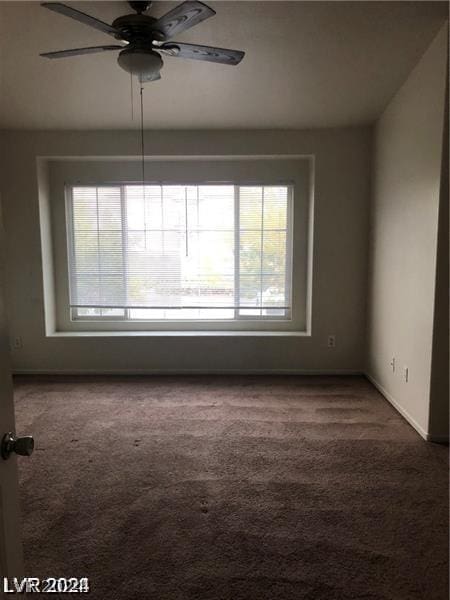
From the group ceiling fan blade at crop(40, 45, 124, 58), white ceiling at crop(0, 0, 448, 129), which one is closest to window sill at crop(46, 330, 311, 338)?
white ceiling at crop(0, 0, 448, 129)

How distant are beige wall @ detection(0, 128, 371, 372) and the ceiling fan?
67.5 inches

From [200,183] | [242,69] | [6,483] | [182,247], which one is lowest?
[6,483]

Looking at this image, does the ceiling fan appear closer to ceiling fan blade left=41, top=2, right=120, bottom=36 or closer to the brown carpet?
ceiling fan blade left=41, top=2, right=120, bottom=36

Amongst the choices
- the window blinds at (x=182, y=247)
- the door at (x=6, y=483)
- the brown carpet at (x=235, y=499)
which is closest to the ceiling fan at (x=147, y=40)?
the door at (x=6, y=483)

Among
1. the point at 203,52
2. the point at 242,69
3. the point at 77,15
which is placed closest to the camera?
the point at 77,15

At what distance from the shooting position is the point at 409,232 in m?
3.10

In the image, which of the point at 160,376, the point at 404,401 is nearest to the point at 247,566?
the point at 404,401

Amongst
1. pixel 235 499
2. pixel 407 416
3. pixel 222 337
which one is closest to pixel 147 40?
pixel 235 499

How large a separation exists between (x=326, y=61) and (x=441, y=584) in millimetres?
3301

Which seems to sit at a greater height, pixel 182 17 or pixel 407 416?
pixel 182 17

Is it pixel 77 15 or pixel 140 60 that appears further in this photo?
pixel 140 60

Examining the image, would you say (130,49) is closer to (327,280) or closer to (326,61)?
(326,61)

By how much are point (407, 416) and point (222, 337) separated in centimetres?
195

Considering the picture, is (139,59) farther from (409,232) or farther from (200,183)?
(409,232)
